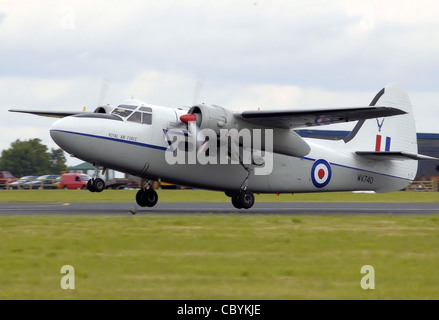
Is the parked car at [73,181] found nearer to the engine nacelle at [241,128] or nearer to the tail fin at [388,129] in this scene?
the tail fin at [388,129]

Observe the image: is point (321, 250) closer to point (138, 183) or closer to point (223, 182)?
point (223, 182)

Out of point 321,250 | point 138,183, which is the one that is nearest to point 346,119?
point 321,250

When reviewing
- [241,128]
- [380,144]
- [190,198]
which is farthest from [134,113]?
[190,198]

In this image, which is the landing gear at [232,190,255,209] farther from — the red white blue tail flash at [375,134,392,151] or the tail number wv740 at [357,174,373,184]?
the red white blue tail flash at [375,134,392,151]

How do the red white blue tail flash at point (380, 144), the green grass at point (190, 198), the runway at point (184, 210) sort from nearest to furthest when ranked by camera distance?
the runway at point (184, 210) < the red white blue tail flash at point (380, 144) < the green grass at point (190, 198)

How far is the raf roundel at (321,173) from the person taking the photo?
27812 mm

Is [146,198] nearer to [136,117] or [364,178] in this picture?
[136,117]

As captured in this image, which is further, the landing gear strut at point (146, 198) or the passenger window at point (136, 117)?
the landing gear strut at point (146, 198)

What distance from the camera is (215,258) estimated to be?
13.1 meters

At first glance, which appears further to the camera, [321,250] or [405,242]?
[405,242]

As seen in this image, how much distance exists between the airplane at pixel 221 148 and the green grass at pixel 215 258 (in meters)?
4.19

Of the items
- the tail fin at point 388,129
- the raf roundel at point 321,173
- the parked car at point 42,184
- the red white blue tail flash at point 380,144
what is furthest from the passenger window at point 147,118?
the parked car at point 42,184
